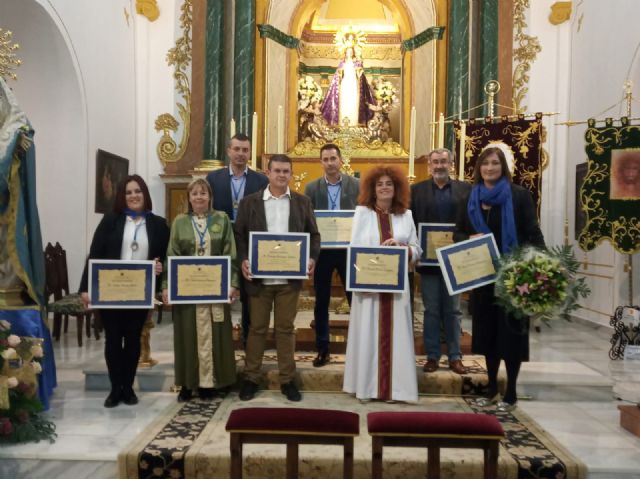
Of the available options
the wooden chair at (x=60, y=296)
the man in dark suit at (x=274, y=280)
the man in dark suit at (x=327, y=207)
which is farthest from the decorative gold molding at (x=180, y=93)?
the man in dark suit at (x=274, y=280)

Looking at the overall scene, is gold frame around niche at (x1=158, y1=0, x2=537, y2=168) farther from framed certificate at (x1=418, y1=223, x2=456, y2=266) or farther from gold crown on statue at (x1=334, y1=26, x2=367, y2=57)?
framed certificate at (x1=418, y1=223, x2=456, y2=266)

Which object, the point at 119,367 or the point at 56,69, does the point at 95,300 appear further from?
the point at 56,69

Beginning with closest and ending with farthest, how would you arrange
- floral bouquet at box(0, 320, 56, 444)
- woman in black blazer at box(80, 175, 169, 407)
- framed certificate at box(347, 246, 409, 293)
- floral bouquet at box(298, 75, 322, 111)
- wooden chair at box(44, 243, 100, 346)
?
floral bouquet at box(0, 320, 56, 444) → framed certificate at box(347, 246, 409, 293) → woman in black blazer at box(80, 175, 169, 407) → wooden chair at box(44, 243, 100, 346) → floral bouquet at box(298, 75, 322, 111)

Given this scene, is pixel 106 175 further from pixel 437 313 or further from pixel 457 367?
pixel 457 367

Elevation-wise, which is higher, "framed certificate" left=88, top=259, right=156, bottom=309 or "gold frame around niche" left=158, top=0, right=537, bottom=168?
"gold frame around niche" left=158, top=0, right=537, bottom=168

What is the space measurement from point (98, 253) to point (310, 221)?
1.59 metres

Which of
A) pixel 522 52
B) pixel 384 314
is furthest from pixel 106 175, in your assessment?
pixel 522 52

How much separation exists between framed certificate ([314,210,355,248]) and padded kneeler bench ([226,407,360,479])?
7.16 feet

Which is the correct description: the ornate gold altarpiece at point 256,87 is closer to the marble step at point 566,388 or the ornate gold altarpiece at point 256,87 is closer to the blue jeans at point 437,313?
the blue jeans at point 437,313

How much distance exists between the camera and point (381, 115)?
10266 millimetres

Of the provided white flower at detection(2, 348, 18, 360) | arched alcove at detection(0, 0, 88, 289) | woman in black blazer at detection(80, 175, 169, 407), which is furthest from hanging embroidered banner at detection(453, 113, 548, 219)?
white flower at detection(2, 348, 18, 360)

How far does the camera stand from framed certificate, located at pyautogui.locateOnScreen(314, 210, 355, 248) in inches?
191

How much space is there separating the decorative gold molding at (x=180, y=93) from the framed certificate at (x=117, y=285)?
17.8 ft

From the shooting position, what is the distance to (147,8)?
Answer: 9.40 meters
